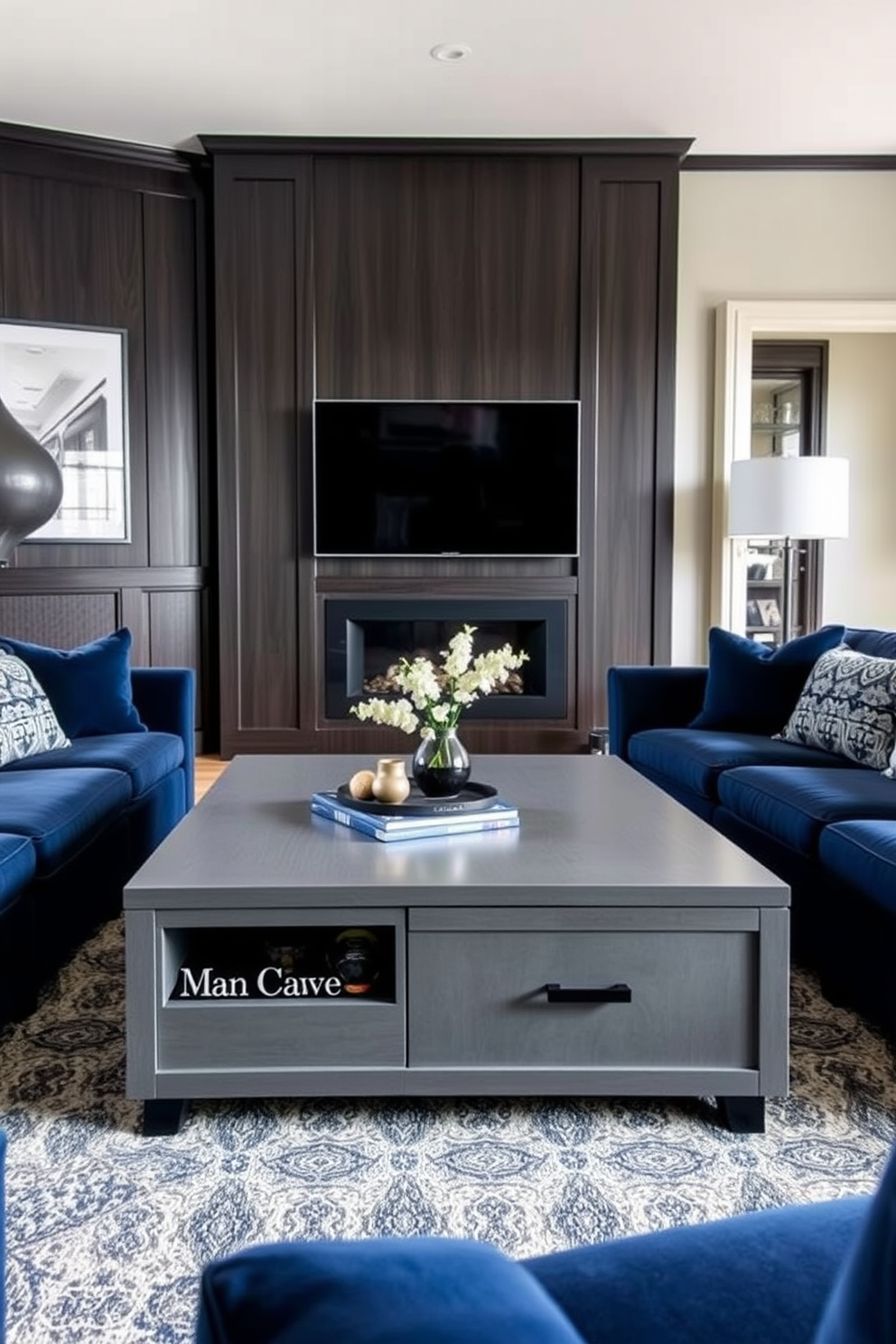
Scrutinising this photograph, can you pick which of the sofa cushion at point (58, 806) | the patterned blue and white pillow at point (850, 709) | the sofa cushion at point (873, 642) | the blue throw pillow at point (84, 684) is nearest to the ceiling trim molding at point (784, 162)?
the sofa cushion at point (873, 642)

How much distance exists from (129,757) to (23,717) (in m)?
0.32

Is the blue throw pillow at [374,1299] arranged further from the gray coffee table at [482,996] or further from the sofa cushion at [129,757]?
the sofa cushion at [129,757]

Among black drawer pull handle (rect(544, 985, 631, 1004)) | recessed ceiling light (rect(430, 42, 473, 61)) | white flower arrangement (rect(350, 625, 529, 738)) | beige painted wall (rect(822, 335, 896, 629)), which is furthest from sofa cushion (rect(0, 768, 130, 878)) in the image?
beige painted wall (rect(822, 335, 896, 629))

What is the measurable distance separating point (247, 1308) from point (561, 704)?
493 cm

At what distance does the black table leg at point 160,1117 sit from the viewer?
1.76 meters

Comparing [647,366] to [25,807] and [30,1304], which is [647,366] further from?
[30,1304]

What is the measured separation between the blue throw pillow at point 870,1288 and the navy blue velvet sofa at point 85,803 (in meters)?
1.84

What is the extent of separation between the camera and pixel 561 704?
541 centimetres

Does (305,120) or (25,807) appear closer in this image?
(25,807)

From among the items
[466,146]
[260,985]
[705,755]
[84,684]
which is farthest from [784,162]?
[260,985]

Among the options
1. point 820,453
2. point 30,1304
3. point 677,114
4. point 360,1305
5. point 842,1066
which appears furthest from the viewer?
point 820,453

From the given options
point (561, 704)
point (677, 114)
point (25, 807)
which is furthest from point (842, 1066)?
point (677, 114)

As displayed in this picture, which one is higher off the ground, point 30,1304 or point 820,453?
point 820,453

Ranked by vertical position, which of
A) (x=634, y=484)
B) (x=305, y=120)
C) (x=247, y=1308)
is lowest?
(x=247, y=1308)
